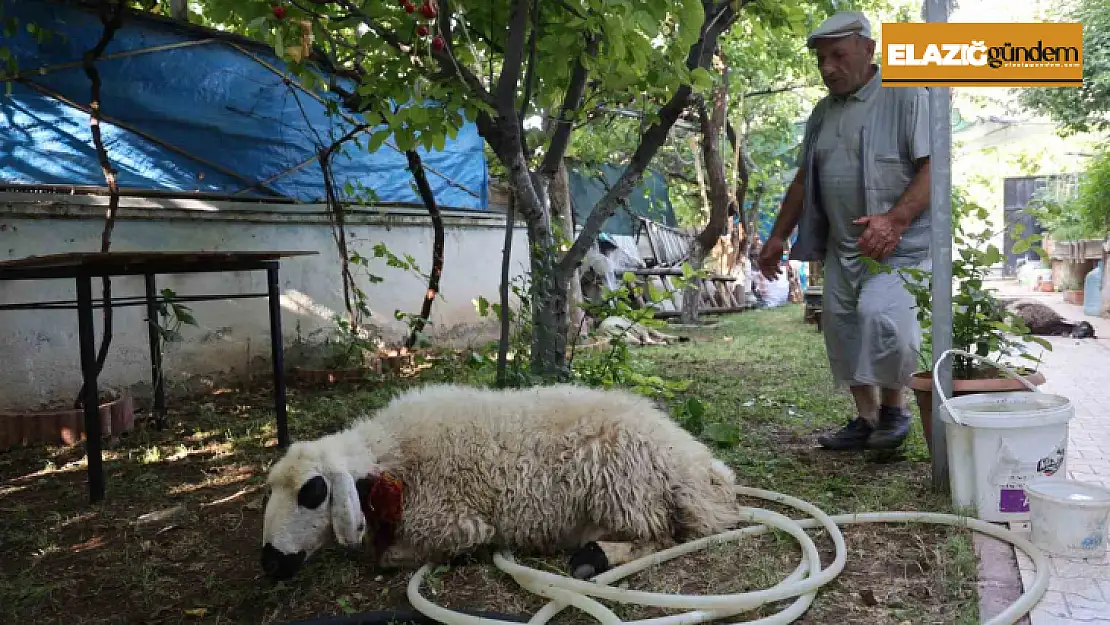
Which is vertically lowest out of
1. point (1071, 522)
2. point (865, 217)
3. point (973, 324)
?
point (1071, 522)

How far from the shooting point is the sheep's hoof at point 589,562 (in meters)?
2.46

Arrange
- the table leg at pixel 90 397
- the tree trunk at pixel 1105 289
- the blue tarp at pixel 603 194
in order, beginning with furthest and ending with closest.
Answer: the blue tarp at pixel 603 194 → the tree trunk at pixel 1105 289 → the table leg at pixel 90 397

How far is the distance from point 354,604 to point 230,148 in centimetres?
520

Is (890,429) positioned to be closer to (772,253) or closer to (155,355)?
(772,253)

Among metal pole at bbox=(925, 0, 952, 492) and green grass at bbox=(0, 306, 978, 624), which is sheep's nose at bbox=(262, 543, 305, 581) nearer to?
green grass at bbox=(0, 306, 978, 624)

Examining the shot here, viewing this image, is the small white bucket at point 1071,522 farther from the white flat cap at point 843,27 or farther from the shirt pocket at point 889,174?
the white flat cap at point 843,27

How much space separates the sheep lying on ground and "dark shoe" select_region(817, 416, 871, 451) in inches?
53.3

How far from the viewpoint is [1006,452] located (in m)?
2.71

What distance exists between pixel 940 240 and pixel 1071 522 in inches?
45.7

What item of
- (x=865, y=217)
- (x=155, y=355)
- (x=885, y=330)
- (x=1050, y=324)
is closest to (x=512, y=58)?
(x=865, y=217)

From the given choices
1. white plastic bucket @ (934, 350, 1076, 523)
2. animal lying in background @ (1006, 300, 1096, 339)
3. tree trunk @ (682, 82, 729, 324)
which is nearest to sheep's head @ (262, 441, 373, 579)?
white plastic bucket @ (934, 350, 1076, 523)

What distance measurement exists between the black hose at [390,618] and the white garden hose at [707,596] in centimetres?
4

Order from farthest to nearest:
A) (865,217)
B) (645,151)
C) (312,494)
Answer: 1. (645,151)
2. (865,217)
3. (312,494)

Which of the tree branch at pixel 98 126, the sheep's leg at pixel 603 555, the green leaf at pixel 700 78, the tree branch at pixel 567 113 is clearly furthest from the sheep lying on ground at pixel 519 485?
the tree branch at pixel 98 126
